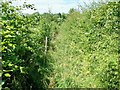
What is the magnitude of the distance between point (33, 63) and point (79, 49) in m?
4.22

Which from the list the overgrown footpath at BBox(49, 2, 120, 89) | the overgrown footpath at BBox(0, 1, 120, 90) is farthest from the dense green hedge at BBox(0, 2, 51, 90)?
the overgrown footpath at BBox(49, 2, 120, 89)

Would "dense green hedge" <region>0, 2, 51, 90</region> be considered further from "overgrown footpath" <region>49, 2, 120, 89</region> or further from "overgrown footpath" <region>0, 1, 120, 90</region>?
"overgrown footpath" <region>49, 2, 120, 89</region>

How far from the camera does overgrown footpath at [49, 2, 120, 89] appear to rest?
649cm

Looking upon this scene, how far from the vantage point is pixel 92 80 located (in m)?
6.88

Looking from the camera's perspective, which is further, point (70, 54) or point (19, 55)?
point (70, 54)

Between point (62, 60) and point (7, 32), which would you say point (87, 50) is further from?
point (7, 32)

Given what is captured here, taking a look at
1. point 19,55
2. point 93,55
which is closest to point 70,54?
point 93,55

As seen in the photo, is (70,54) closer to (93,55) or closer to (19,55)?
(93,55)

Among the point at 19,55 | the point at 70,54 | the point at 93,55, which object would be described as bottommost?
the point at 70,54

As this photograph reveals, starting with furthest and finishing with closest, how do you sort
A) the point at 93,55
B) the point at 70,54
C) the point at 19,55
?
the point at 70,54
the point at 93,55
the point at 19,55

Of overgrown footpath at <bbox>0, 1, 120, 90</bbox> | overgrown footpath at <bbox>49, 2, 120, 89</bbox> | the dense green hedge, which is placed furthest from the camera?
overgrown footpath at <bbox>49, 2, 120, 89</bbox>

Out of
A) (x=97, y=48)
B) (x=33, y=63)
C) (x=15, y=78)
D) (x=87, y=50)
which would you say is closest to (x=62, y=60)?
(x=87, y=50)

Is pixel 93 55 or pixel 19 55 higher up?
pixel 19 55

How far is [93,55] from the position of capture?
7688 millimetres
